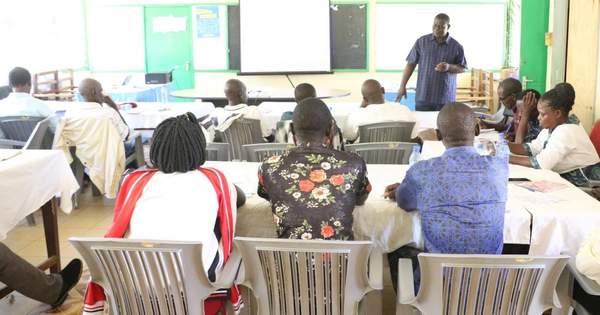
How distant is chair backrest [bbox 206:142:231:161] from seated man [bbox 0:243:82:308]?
101cm

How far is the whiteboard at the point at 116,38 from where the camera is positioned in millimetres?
9641

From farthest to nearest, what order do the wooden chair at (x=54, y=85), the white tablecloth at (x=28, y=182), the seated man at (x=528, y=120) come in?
1. the wooden chair at (x=54, y=85)
2. the seated man at (x=528, y=120)
3. the white tablecloth at (x=28, y=182)

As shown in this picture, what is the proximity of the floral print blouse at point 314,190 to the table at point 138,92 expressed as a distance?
5677 millimetres

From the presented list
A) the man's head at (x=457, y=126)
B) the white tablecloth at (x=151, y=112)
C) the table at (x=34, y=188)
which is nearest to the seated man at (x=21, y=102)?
the white tablecloth at (x=151, y=112)

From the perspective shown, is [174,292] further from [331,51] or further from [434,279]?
[331,51]

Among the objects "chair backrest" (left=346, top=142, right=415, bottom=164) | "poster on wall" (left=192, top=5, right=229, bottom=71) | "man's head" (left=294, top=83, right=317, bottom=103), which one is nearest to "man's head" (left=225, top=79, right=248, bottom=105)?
"man's head" (left=294, top=83, right=317, bottom=103)

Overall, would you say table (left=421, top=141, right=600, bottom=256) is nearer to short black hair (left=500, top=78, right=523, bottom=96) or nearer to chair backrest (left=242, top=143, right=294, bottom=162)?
chair backrest (left=242, top=143, right=294, bottom=162)

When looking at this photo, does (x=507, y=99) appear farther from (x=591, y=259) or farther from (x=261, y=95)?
(x=261, y=95)

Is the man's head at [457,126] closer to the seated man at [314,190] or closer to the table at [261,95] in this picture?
the seated man at [314,190]

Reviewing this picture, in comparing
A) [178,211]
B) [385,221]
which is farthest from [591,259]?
[178,211]

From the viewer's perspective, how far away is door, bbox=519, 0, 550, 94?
5621 mm

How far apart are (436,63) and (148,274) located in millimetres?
4178

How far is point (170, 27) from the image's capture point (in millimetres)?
9523

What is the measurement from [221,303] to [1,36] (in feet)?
23.3
